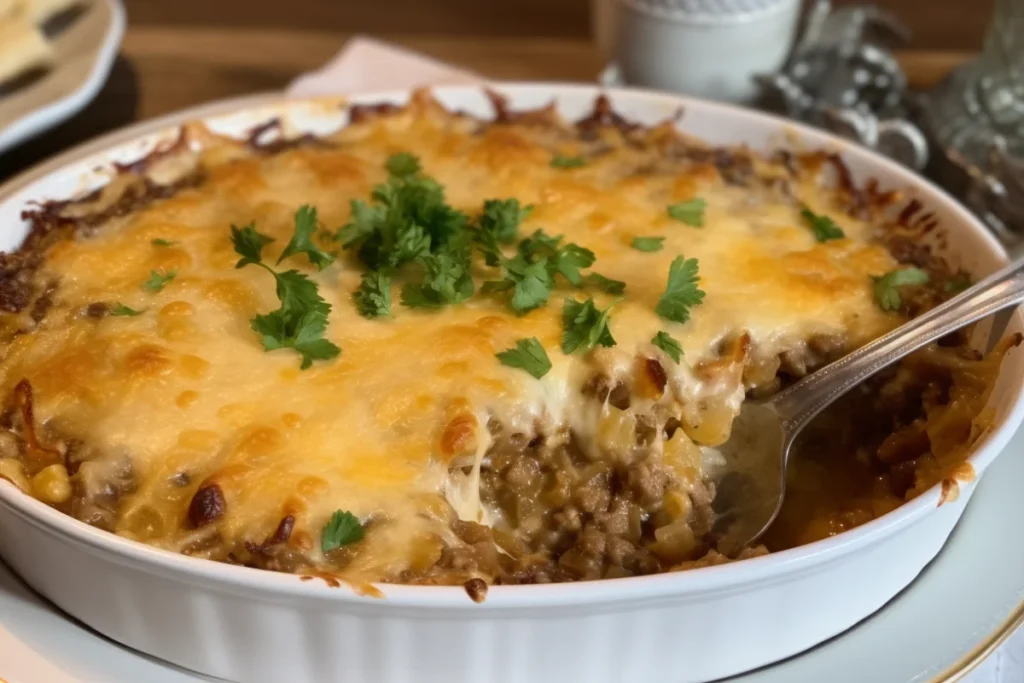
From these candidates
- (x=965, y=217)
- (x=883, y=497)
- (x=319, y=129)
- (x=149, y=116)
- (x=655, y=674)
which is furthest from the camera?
(x=149, y=116)

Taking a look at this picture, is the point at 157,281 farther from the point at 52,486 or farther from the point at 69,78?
the point at 69,78

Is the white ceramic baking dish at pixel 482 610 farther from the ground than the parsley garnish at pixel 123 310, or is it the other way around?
the parsley garnish at pixel 123 310

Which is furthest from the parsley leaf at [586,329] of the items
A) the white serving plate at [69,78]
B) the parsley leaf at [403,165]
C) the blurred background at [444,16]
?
the blurred background at [444,16]

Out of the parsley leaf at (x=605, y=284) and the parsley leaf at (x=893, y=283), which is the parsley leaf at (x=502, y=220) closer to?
the parsley leaf at (x=605, y=284)

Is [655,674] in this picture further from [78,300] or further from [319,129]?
[319,129]

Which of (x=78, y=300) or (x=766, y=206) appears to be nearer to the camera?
(x=78, y=300)

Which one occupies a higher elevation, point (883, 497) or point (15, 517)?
point (15, 517)

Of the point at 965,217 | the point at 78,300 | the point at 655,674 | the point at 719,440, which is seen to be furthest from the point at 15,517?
the point at 965,217

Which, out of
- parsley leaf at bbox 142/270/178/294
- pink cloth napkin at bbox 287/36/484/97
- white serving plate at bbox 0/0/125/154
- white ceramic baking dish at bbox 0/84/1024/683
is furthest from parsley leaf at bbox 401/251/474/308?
white serving plate at bbox 0/0/125/154
